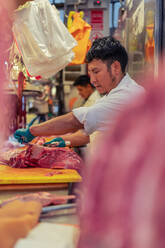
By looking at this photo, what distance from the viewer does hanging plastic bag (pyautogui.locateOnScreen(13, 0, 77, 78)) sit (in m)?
2.61

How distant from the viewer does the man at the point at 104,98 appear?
95.3 inches

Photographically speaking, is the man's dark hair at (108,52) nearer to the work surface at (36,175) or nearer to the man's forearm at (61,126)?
the man's forearm at (61,126)

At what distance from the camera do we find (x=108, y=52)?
8.78ft

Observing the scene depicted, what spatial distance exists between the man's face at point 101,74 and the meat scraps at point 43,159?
0.71 m

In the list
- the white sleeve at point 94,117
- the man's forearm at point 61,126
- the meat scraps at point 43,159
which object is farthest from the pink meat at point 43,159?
the white sleeve at point 94,117

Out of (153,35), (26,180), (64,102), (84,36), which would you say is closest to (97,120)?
(26,180)

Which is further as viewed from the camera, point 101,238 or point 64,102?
point 64,102

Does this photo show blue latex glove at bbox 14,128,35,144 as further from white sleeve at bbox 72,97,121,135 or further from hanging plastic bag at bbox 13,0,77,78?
white sleeve at bbox 72,97,121,135

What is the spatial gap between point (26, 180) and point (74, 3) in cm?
395

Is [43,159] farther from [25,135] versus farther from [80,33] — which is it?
[80,33]

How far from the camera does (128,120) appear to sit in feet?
1.94

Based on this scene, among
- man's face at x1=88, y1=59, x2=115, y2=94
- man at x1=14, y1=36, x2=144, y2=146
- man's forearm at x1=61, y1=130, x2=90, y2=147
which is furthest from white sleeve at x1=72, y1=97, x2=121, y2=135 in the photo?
man's forearm at x1=61, y1=130, x2=90, y2=147

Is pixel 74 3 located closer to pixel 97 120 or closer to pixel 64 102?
pixel 97 120

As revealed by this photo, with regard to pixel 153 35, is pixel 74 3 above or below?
above
